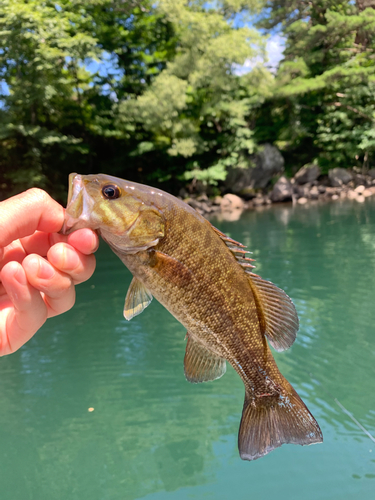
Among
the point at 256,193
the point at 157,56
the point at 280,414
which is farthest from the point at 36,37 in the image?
the point at 280,414

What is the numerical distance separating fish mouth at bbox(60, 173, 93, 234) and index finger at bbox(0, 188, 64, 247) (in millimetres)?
115

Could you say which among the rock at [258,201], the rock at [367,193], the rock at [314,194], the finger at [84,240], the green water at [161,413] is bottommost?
the rock at [258,201]

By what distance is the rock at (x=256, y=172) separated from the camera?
98.3 ft

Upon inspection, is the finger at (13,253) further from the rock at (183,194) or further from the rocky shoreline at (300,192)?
the rock at (183,194)

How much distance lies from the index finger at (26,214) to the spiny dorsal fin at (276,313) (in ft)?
3.48

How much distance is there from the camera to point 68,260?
1.86 metres

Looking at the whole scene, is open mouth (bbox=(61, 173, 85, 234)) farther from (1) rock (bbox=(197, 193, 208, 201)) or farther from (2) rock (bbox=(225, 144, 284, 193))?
(2) rock (bbox=(225, 144, 284, 193))

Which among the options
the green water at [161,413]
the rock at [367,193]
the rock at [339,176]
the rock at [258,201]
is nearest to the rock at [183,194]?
the rock at [258,201]

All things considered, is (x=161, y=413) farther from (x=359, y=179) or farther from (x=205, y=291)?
(x=359, y=179)

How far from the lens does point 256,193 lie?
97.6 ft

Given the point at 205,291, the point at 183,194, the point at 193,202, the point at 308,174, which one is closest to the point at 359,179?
the point at 308,174

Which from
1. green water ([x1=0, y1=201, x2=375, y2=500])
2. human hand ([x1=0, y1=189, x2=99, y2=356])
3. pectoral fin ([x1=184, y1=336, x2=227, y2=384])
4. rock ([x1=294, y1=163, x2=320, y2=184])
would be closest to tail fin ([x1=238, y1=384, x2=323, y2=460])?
pectoral fin ([x1=184, y1=336, x2=227, y2=384])

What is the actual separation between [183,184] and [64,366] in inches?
1036

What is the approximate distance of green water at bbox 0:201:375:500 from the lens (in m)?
3.66
